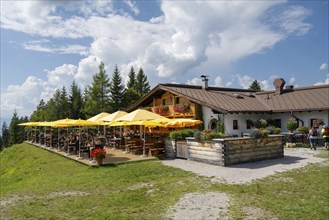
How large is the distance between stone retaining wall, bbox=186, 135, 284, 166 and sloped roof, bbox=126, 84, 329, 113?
608 cm

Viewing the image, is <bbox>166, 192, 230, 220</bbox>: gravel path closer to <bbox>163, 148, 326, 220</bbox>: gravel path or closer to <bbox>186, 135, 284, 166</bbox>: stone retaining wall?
<bbox>163, 148, 326, 220</bbox>: gravel path

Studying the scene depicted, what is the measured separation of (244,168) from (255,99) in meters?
15.6

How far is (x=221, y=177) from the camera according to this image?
37.0 ft

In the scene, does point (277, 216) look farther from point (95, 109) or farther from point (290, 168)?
point (95, 109)

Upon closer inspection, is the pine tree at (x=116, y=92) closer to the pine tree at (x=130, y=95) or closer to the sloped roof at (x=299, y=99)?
the pine tree at (x=130, y=95)

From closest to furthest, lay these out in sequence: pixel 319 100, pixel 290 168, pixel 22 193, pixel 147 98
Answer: pixel 22 193 < pixel 290 168 < pixel 319 100 < pixel 147 98

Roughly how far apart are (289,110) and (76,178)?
1725cm

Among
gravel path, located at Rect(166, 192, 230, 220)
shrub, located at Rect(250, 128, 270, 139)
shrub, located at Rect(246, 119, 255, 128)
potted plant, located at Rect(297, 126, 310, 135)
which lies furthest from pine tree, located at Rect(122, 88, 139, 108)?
gravel path, located at Rect(166, 192, 230, 220)

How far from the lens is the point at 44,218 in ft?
23.8

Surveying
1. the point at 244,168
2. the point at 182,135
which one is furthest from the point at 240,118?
the point at 244,168

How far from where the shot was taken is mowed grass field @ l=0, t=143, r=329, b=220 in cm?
746

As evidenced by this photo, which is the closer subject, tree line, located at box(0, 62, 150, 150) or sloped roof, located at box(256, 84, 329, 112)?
sloped roof, located at box(256, 84, 329, 112)

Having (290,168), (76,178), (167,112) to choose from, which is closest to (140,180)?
(76,178)

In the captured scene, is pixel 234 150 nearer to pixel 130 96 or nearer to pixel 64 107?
pixel 130 96
